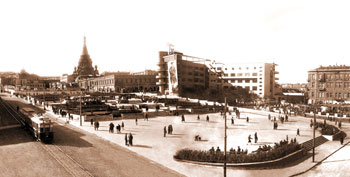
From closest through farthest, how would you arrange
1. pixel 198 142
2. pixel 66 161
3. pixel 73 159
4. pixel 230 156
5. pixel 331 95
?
pixel 66 161, pixel 73 159, pixel 230 156, pixel 198 142, pixel 331 95

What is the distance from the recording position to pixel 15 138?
2686 cm

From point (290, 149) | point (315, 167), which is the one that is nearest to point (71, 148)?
point (290, 149)

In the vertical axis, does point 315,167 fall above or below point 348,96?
below

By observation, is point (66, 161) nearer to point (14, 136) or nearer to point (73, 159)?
point (73, 159)

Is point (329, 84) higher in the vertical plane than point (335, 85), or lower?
higher

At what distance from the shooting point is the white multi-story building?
319 feet

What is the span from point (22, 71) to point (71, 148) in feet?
676

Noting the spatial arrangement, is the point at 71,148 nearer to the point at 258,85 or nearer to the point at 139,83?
the point at 258,85

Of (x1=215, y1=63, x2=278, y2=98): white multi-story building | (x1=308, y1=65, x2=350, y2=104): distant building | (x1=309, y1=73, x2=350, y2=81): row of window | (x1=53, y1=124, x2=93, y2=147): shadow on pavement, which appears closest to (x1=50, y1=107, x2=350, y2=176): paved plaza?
(x1=53, y1=124, x2=93, y2=147): shadow on pavement

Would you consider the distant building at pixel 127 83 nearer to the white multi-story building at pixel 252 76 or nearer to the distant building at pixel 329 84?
the white multi-story building at pixel 252 76

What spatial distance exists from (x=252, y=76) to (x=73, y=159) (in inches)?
3536

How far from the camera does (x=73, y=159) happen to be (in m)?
19.8

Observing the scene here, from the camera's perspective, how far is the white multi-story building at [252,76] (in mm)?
97250

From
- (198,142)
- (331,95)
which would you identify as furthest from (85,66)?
(198,142)
